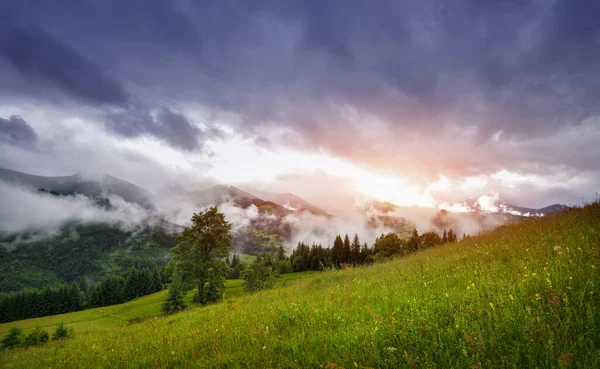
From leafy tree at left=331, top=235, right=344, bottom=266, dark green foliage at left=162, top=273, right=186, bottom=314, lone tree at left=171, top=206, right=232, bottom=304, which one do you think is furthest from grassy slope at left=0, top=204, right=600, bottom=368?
leafy tree at left=331, top=235, right=344, bottom=266

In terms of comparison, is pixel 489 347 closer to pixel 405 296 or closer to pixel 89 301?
pixel 405 296

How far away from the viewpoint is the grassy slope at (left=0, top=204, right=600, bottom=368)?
3375mm

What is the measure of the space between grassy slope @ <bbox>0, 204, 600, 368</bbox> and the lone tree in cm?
2349

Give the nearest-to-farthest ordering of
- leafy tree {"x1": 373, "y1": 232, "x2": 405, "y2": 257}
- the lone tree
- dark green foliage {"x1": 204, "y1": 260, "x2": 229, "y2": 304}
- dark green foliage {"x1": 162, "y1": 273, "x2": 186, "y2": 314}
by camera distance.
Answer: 1. the lone tree
2. dark green foliage {"x1": 204, "y1": 260, "x2": 229, "y2": 304}
3. dark green foliage {"x1": 162, "y1": 273, "x2": 186, "y2": 314}
4. leafy tree {"x1": 373, "y1": 232, "x2": 405, "y2": 257}

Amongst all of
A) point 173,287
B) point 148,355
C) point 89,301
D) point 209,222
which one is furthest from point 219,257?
point 89,301

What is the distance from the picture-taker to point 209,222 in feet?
105

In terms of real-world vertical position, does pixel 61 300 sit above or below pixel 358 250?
below

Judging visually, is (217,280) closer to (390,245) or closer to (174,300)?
(174,300)

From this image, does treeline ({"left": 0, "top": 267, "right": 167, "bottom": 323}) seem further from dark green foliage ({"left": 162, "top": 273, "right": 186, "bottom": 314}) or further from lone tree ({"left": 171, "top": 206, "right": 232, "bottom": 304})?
lone tree ({"left": 171, "top": 206, "right": 232, "bottom": 304})

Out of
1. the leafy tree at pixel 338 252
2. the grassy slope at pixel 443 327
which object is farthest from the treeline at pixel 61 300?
the grassy slope at pixel 443 327

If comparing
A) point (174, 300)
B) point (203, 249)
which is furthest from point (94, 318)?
point (203, 249)

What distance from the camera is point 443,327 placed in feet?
14.3

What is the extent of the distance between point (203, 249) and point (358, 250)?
82.0 m

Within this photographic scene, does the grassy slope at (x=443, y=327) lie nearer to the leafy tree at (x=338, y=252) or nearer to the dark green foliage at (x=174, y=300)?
the dark green foliage at (x=174, y=300)
